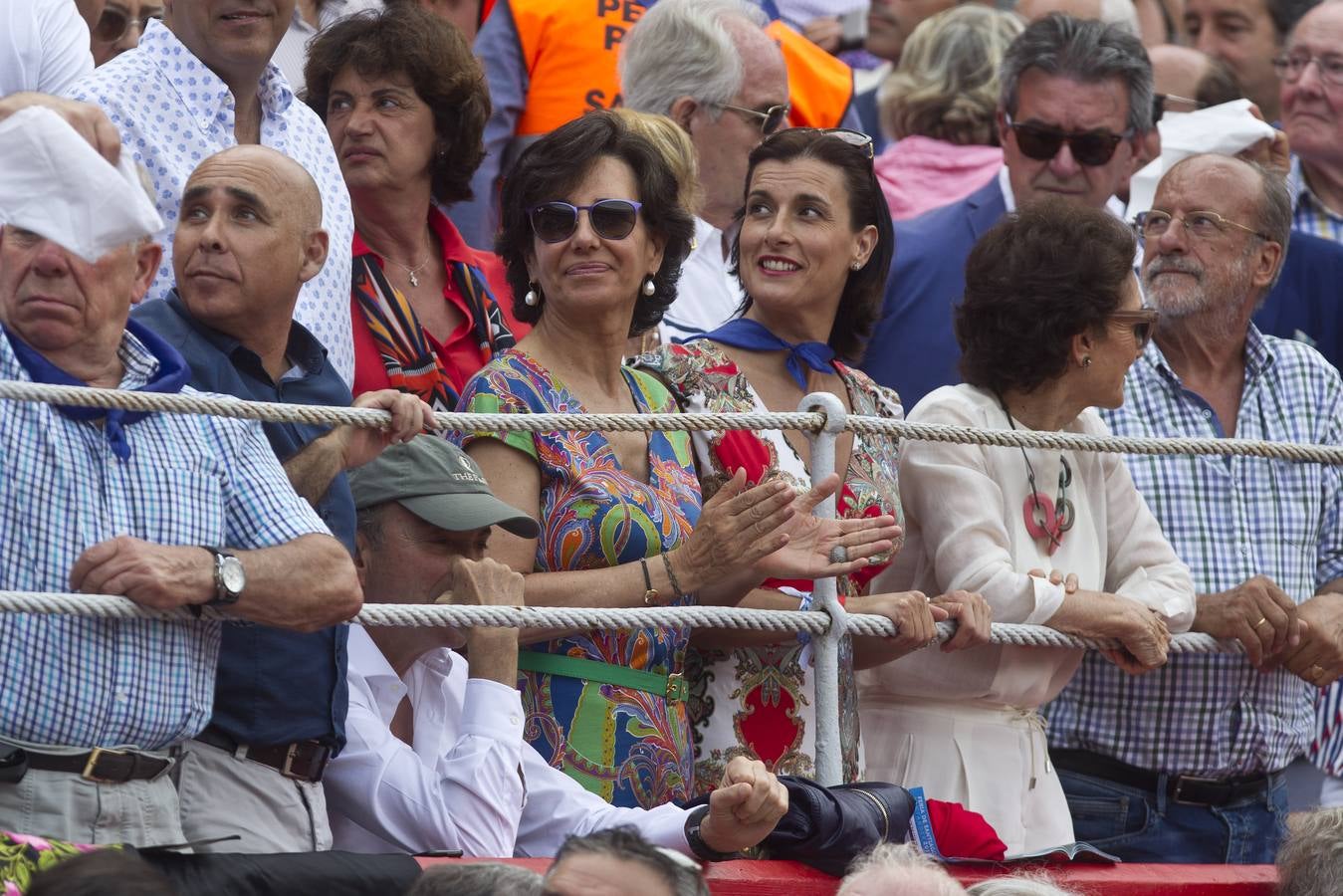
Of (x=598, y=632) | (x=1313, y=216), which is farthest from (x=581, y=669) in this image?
(x=1313, y=216)

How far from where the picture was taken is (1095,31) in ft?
21.7

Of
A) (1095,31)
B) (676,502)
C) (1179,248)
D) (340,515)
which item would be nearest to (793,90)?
(1095,31)

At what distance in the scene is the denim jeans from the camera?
5195 mm

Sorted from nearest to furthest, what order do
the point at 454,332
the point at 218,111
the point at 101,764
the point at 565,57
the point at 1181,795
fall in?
the point at 101,764, the point at 218,111, the point at 1181,795, the point at 454,332, the point at 565,57

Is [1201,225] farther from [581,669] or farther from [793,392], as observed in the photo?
[581,669]

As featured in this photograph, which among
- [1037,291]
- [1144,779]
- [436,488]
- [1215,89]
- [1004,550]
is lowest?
[1144,779]

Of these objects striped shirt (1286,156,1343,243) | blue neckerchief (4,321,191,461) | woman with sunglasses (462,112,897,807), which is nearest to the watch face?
blue neckerchief (4,321,191,461)

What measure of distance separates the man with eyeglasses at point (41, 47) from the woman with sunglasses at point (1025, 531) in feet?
6.95

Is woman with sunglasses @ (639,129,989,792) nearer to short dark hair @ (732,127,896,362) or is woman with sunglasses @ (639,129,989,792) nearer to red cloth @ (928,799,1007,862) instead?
short dark hair @ (732,127,896,362)

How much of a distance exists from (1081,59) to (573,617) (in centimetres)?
320

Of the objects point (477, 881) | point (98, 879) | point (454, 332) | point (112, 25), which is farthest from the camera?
point (112, 25)

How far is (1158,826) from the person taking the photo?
5.23 metres

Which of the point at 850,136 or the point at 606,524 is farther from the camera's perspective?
the point at 850,136

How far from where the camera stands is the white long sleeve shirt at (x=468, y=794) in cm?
409
